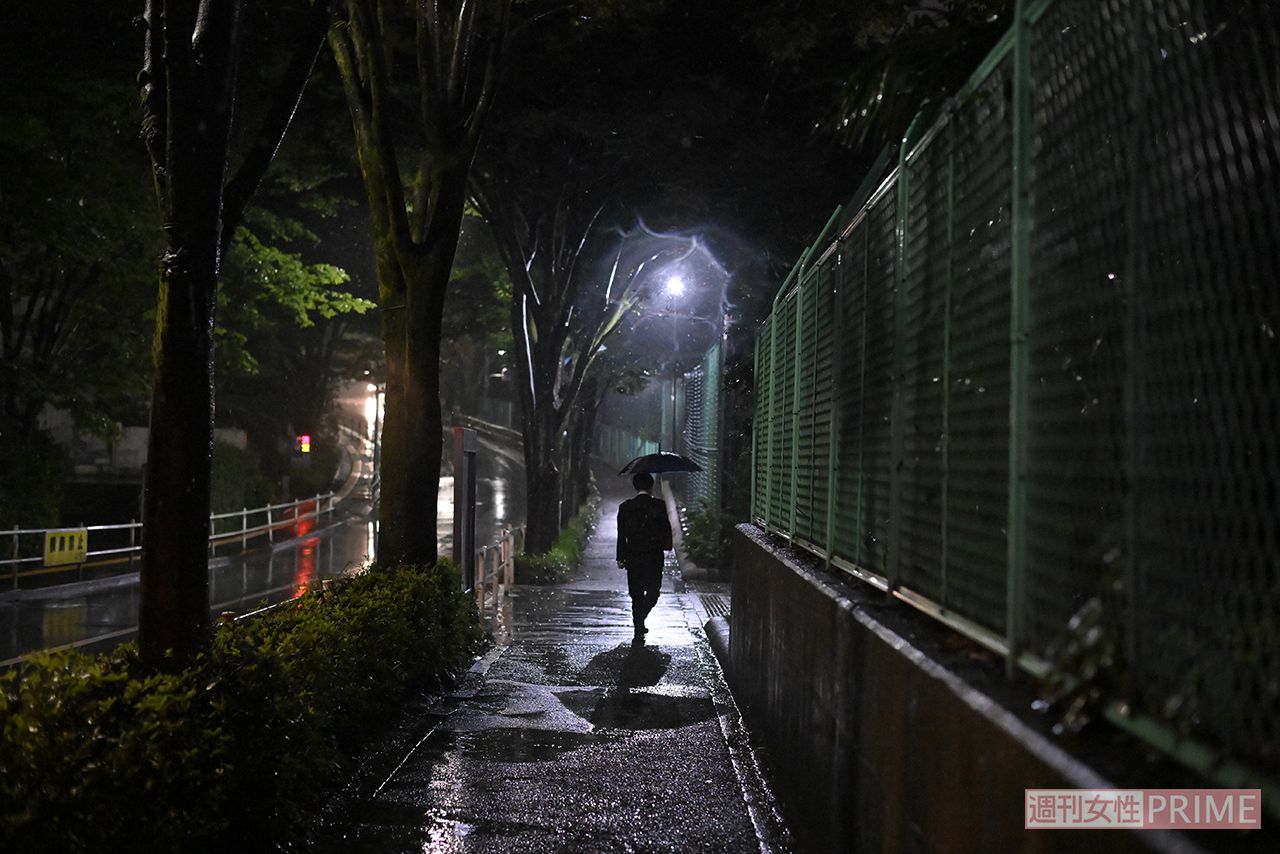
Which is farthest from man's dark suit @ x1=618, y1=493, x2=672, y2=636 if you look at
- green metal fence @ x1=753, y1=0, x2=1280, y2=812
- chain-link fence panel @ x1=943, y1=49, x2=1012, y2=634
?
chain-link fence panel @ x1=943, y1=49, x2=1012, y2=634

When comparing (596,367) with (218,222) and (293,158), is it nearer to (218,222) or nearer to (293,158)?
(293,158)

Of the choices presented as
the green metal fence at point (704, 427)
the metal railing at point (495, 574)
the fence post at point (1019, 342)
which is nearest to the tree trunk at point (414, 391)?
the metal railing at point (495, 574)

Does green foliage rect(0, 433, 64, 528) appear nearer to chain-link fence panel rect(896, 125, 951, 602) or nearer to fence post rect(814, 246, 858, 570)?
fence post rect(814, 246, 858, 570)

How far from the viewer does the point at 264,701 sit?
5.81m

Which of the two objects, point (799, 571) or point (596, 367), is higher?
point (596, 367)

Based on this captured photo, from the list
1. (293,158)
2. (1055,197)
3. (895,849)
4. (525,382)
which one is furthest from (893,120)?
(525,382)

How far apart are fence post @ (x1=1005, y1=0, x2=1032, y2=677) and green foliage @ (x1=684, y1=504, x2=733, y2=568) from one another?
2155 centimetres

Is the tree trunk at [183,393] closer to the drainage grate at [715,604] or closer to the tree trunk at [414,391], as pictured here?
the tree trunk at [414,391]

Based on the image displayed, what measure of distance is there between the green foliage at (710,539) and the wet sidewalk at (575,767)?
11649mm

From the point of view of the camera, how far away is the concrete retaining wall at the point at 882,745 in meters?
2.83

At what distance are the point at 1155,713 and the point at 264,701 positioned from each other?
434 cm

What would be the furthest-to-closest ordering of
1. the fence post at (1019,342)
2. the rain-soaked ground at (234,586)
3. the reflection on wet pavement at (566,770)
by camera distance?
the rain-soaked ground at (234,586)
the reflection on wet pavement at (566,770)
the fence post at (1019,342)

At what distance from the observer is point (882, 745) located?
421 cm

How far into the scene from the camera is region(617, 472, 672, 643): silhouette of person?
14109 millimetres
